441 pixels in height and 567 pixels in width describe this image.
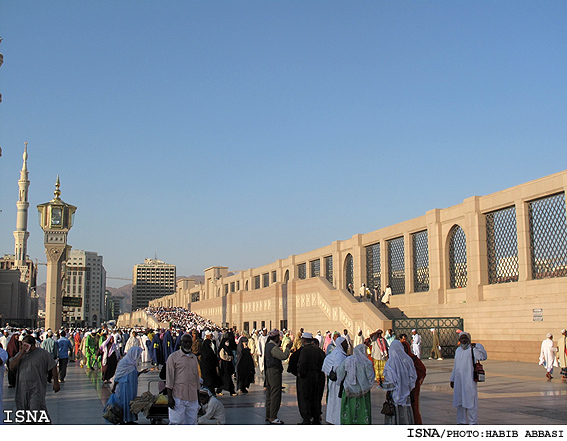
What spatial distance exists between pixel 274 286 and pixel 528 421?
31.9 meters

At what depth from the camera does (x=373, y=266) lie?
3525cm

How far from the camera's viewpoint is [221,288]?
65.9 meters

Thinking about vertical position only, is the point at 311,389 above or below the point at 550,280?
below

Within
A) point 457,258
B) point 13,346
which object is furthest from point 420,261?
point 13,346

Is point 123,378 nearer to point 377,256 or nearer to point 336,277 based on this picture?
point 377,256

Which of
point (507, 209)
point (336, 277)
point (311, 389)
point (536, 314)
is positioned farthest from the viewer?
point (336, 277)

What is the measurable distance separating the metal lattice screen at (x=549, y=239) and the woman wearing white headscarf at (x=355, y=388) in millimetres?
15557

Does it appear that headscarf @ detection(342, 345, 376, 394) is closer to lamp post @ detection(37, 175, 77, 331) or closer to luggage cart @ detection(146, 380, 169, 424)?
luggage cart @ detection(146, 380, 169, 424)

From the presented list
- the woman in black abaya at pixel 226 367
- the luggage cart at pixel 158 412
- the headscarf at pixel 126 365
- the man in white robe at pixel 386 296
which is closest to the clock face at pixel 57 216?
the man in white robe at pixel 386 296

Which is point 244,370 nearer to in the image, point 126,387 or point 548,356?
point 126,387

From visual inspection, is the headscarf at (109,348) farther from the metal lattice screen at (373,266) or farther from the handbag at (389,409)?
the metal lattice screen at (373,266)

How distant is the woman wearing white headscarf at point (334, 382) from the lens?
8570 millimetres

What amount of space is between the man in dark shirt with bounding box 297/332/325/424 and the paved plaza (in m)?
0.45
